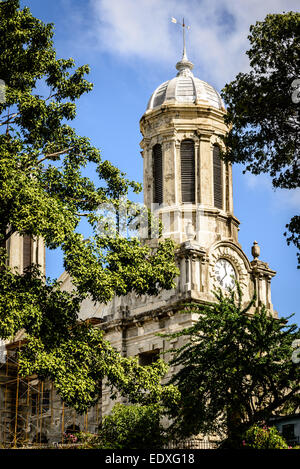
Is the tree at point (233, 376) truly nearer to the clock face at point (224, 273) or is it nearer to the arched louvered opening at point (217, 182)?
the clock face at point (224, 273)

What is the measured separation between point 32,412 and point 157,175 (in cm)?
1610

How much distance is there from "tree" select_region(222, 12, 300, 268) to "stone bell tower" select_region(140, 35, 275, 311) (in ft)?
55.8

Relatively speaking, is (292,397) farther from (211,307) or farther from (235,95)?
(235,95)

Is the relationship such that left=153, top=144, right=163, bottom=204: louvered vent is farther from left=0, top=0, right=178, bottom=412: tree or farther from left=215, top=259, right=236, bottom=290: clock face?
left=0, top=0, right=178, bottom=412: tree

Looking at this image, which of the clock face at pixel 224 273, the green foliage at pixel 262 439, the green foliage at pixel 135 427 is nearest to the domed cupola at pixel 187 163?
the clock face at pixel 224 273

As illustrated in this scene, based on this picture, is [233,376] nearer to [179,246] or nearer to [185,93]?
[179,246]

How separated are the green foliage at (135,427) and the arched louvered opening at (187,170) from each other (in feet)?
57.4

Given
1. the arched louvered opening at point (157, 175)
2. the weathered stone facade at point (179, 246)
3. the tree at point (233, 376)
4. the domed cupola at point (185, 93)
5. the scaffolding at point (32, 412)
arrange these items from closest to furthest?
the tree at point (233, 376)
the weathered stone facade at point (179, 246)
the scaffolding at point (32, 412)
the arched louvered opening at point (157, 175)
the domed cupola at point (185, 93)

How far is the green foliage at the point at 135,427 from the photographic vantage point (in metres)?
32.0

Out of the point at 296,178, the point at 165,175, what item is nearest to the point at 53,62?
Result: the point at 296,178

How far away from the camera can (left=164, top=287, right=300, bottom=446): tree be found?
33.0m

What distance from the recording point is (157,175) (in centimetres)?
4950

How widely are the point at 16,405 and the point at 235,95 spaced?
26236 mm

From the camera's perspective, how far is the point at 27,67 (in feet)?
94.2
